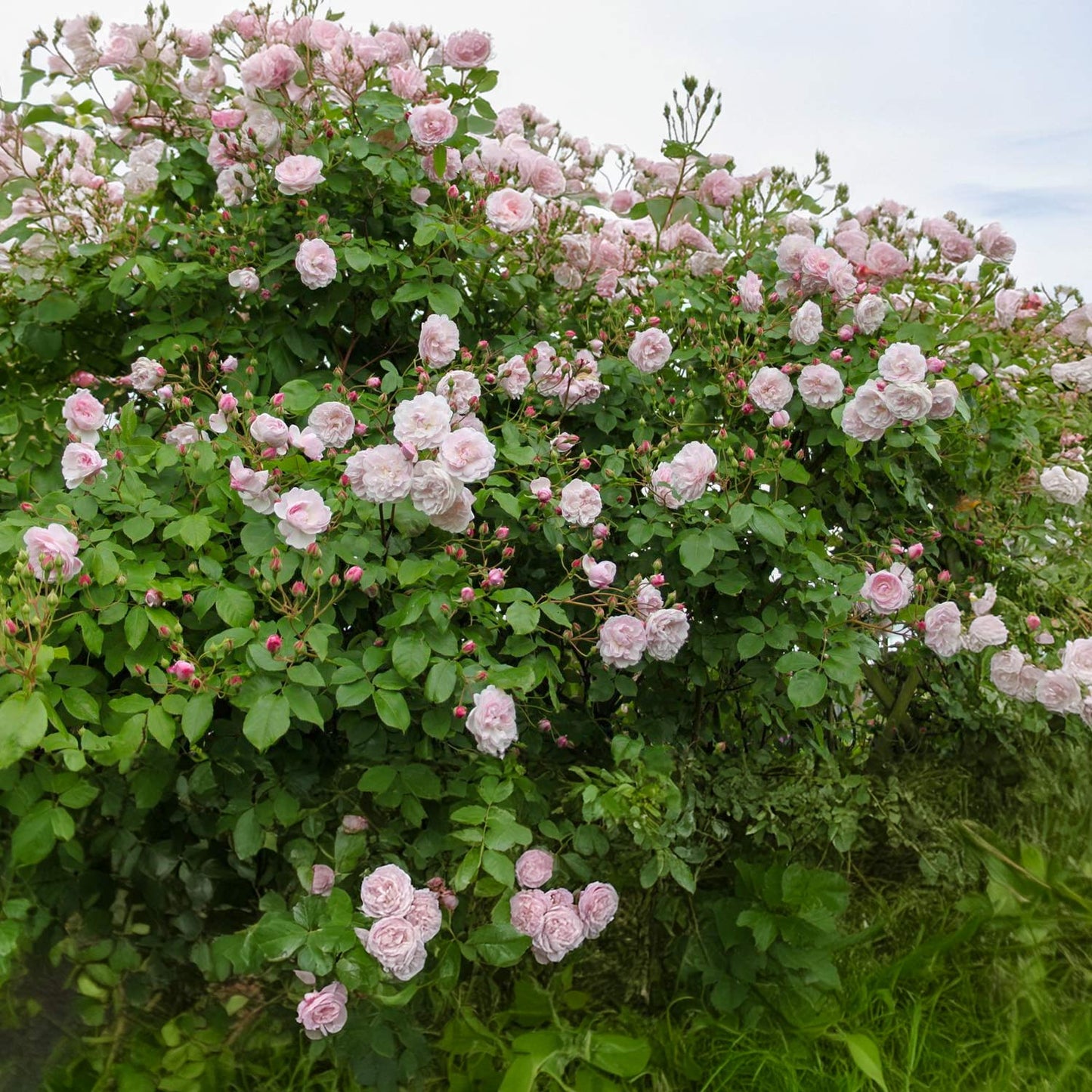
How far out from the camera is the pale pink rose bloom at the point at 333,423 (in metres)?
2.39

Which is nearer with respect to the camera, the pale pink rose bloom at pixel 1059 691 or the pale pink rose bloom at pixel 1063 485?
the pale pink rose bloom at pixel 1059 691

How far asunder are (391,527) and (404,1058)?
1161mm

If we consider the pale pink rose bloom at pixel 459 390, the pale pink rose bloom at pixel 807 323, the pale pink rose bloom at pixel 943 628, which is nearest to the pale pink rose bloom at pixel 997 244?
the pale pink rose bloom at pixel 807 323

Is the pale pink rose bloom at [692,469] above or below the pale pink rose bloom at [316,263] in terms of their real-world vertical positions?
below

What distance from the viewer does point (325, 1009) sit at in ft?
6.91

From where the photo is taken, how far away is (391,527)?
2.28 metres

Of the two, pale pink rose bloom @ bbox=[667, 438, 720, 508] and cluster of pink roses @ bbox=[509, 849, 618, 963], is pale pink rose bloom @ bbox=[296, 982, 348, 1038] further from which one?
pale pink rose bloom @ bbox=[667, 438, 720, 508]

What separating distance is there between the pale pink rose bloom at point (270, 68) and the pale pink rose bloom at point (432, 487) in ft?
4.13

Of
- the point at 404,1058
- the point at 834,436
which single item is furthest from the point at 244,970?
the point at 834,436

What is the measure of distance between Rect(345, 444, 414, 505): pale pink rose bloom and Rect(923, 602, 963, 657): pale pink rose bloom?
132 cm

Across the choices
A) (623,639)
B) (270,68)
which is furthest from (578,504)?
(270,68)

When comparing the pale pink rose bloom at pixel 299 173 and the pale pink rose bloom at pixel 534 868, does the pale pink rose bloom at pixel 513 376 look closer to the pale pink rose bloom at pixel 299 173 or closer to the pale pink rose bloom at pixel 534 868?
the pale pink rose bloom at pixel 299 173

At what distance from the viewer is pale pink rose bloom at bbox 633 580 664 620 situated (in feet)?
7.77

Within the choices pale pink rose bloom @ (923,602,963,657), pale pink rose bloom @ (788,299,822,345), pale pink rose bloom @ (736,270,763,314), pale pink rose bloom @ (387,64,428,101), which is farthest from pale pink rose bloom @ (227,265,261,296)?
pale pink rose bloom @ (923,602,963,657)
